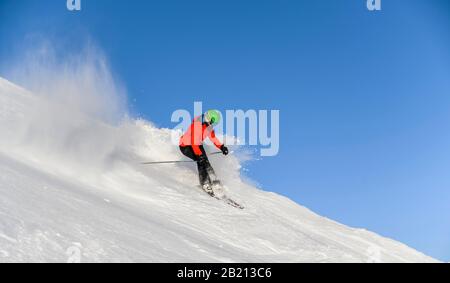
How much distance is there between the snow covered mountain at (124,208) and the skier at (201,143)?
0.39 meters

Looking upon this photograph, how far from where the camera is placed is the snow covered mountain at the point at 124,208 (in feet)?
16.9

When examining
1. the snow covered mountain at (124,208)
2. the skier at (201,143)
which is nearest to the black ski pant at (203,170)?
the skier at (201,143)

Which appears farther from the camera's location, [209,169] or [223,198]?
[209,169]

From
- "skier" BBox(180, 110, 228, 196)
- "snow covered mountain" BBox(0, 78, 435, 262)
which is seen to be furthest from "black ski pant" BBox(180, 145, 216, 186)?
"snow covered mountain" BBox(0, 78, 435, 262)

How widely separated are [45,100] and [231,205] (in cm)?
553

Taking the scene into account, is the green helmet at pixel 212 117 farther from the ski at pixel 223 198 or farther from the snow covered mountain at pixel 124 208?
the snow covered mountain at pixel 124 208

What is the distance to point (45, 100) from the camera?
12.4m

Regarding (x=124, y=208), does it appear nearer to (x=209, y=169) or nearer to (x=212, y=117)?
(x=209, y=169)

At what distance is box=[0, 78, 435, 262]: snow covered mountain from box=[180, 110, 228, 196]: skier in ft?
1.26

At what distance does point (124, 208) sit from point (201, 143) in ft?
15.3

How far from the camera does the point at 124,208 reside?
304 inches

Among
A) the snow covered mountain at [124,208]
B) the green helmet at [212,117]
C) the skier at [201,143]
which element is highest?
the green helmet at [212,117]

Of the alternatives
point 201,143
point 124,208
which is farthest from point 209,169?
point 124,208

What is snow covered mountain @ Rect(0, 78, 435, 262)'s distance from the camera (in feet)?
16.9
